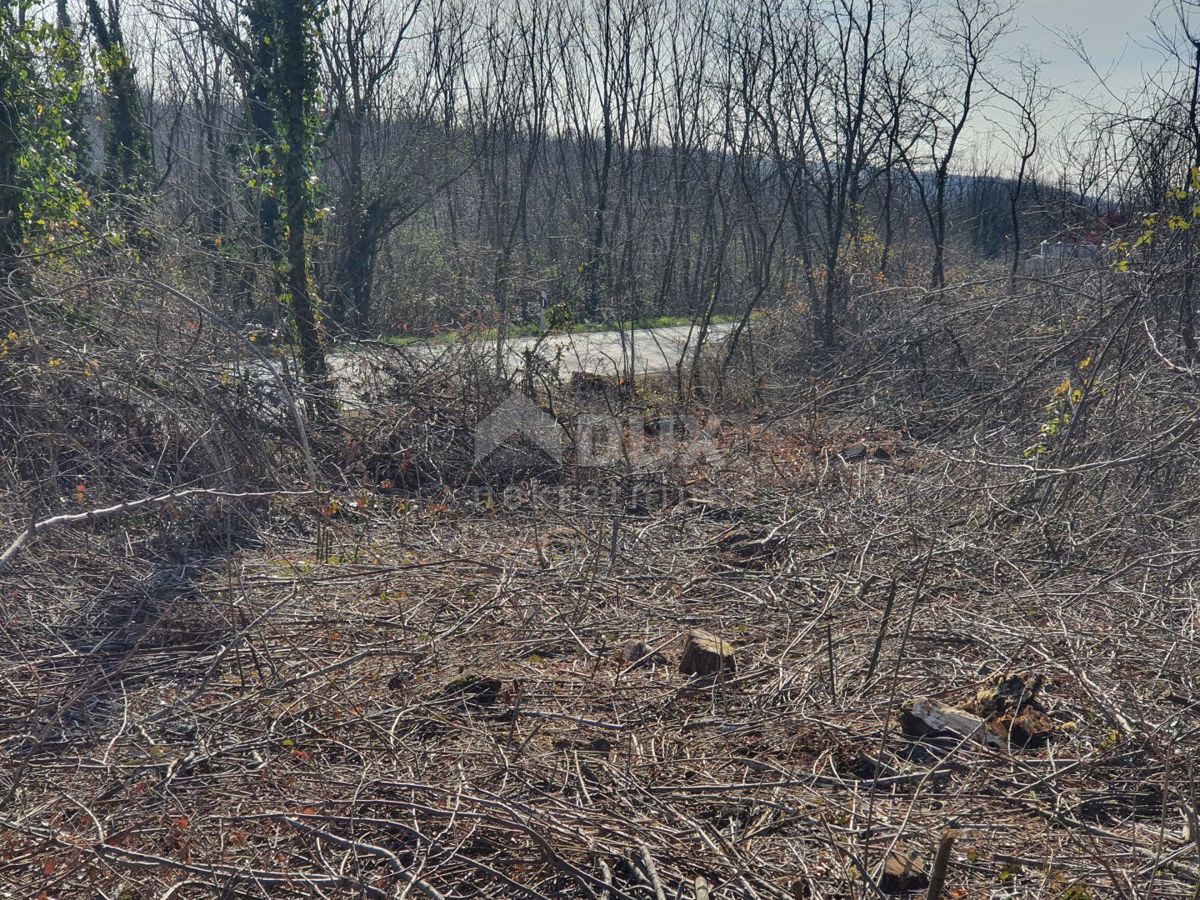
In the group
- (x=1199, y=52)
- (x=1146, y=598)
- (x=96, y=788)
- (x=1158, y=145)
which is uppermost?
(x=1199, y=52)

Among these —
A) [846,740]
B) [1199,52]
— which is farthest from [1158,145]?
[846,740]

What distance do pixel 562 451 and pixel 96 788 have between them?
4611 mm

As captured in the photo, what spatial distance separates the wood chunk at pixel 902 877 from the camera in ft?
8.21

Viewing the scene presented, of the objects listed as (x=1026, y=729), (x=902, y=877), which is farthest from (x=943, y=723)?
(x=902, y=877)

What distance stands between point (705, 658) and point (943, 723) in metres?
0.92

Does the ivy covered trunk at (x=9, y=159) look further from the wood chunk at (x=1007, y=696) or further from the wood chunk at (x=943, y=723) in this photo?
the wood chunk at (x=1007, y=696)

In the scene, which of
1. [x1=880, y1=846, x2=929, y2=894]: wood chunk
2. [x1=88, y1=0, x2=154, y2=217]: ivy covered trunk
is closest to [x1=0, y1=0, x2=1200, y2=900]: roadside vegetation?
[x1=880, y1=846, x2=929, y2=894]: wood chunk

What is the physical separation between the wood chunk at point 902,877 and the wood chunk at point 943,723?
0.71m

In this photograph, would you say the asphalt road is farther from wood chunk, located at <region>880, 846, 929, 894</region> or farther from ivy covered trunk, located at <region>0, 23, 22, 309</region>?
wood chunk, located at <region>880, 846, 929, 894</region>

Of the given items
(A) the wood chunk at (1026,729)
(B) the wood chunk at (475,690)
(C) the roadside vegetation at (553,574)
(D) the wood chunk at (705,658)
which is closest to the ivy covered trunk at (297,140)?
(C) the roadside vegetation at (553,574)

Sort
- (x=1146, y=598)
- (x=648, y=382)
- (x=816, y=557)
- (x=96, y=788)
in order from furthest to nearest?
(x=648, y=382), (x=816, y=557), (x=1146, y=598), (x=96, y=788)

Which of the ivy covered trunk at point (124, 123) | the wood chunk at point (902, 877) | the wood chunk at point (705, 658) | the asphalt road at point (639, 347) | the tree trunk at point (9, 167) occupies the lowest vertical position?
the wood chunk at point (902, 877)

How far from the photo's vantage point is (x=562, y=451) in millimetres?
7301

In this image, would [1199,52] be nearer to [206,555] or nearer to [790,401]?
[790,401]
